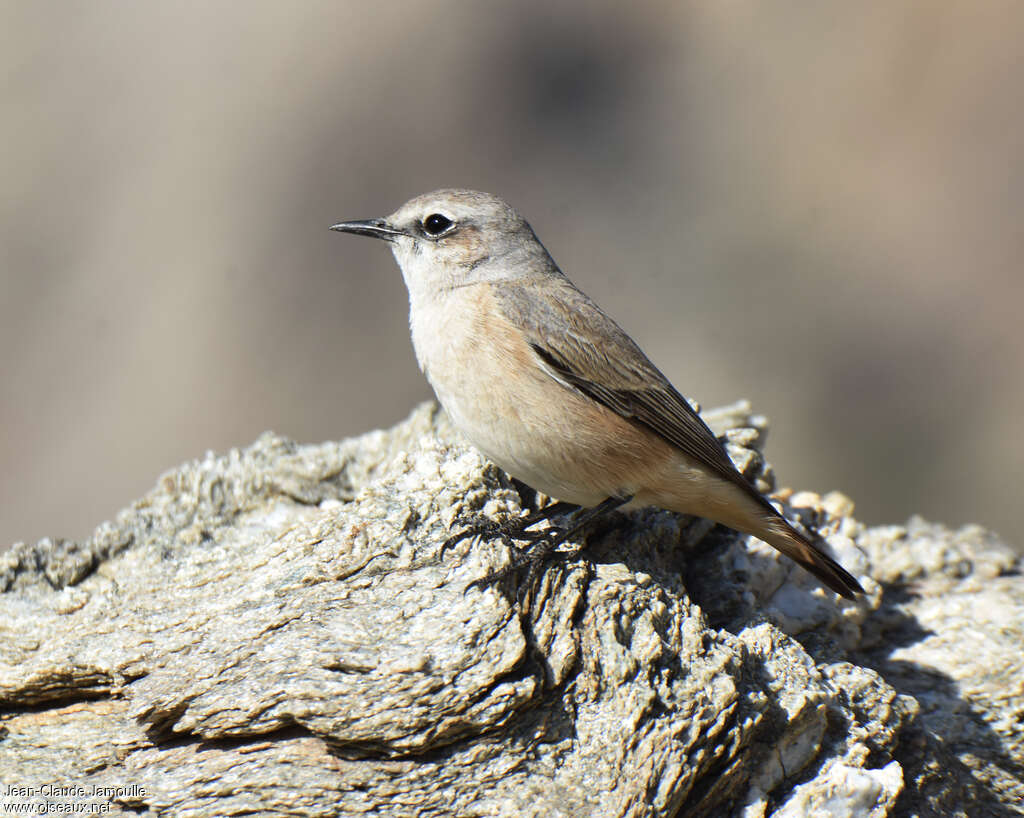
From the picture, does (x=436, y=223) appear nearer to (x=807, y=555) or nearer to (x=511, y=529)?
(x=511, y=529)

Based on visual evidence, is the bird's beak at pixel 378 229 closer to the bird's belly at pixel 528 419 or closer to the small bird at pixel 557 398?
the small bird at pixel 557 398

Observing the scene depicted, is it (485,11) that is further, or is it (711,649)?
(485,11)

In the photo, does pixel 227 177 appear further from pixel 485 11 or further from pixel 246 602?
pixel 246 602

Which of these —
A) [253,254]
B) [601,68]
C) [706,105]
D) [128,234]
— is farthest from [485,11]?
[128,234]

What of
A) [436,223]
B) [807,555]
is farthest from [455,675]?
[436,223]

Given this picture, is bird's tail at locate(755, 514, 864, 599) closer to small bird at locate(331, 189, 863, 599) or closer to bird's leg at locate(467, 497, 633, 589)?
small bird at locate(331, 189, 863, 599)

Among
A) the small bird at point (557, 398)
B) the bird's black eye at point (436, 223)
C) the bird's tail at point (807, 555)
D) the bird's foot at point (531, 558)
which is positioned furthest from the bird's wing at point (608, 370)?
the bird's foot at point (531, 558)
